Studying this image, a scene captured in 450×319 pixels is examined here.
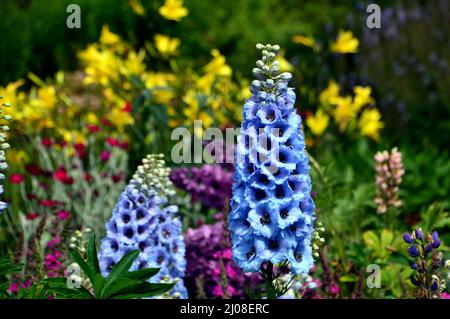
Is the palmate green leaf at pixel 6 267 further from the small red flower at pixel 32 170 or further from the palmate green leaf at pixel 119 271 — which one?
the small red flower at pixel 32 170

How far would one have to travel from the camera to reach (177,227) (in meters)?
2.81

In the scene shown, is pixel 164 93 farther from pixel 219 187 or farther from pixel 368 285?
pixel 368 285

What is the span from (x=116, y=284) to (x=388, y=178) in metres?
1.81

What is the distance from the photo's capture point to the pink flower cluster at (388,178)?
11.6 ft

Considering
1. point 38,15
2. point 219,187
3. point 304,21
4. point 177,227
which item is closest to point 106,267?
point 177,227

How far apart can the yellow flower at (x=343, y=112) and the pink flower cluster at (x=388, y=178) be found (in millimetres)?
1308

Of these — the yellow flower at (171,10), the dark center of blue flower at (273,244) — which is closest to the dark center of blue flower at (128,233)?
the dark center of blue flower at (273,244)

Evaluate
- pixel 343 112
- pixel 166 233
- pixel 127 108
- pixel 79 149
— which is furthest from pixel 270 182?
pixel 343 112

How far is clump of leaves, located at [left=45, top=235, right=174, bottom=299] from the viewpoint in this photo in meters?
2.18

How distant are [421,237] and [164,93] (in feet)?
8.52

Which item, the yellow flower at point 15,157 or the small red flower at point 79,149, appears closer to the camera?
the small red flower at point 79,149

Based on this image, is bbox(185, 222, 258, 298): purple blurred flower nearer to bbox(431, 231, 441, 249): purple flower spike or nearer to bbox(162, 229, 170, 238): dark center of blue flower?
bbox(162, 229, 170, 238): dark center of blue flower

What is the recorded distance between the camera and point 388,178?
142 inches

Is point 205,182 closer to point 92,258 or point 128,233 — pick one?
point 128,233
